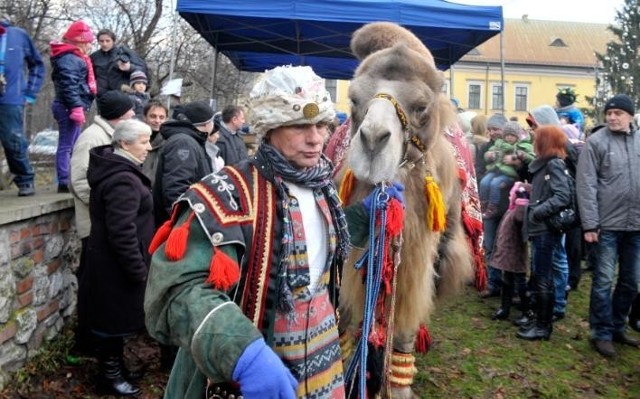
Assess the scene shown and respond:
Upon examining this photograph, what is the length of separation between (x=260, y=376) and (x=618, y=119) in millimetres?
4265

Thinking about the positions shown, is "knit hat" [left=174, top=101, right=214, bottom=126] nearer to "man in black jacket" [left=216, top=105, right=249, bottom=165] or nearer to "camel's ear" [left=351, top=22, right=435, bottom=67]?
"man in black jacket" [left=216, top=105, right=249, bottom=165]

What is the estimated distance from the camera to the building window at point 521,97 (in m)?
46.4

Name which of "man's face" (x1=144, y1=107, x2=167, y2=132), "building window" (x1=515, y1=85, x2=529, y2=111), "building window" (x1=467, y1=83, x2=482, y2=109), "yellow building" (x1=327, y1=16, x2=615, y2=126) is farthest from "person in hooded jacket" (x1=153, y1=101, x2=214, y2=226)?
"building window" (x1=515, y1=85, x2=529, y2=111)

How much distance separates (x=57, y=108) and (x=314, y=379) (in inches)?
165

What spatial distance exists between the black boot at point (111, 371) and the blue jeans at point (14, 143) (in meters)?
1.73

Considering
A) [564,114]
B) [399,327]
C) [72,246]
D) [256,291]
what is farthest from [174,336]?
[564,114]

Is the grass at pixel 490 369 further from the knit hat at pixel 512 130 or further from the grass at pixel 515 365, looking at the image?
the knit hat at pixel 512 130

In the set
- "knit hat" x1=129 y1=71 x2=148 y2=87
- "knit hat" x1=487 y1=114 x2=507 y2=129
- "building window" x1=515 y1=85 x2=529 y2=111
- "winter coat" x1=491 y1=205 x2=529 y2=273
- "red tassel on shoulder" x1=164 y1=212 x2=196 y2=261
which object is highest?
"building window" x1=515 y1=85 x2=529 y2=111

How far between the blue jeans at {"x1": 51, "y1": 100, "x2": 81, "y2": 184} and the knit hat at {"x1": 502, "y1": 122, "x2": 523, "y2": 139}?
4366 mm

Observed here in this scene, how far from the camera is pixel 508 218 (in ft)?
18.3

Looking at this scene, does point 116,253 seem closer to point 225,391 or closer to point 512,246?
point 225,391

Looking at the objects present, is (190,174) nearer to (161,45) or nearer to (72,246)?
(72,246)

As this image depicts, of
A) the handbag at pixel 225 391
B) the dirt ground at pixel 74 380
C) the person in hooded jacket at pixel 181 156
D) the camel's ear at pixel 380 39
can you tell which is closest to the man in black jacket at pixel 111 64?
the person in hooded jacket at pixel 181 156

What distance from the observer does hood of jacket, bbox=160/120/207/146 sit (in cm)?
443
